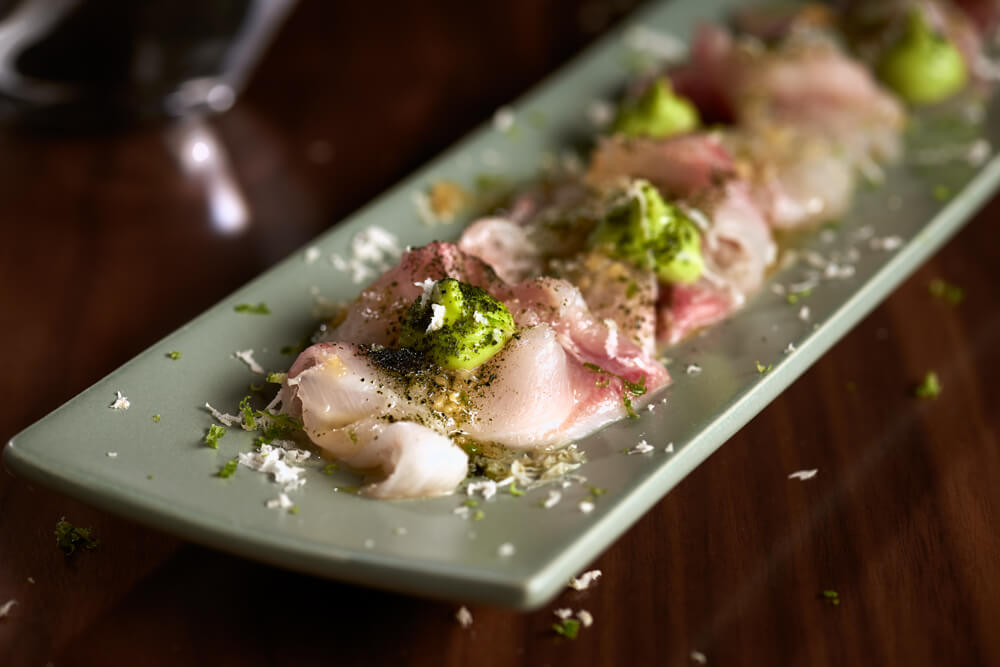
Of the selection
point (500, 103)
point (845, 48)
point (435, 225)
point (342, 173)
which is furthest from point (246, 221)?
point (845, 48)

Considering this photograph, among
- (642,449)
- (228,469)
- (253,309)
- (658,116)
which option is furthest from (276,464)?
(658,116)

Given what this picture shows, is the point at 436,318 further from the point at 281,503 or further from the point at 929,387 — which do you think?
the point at 929,387

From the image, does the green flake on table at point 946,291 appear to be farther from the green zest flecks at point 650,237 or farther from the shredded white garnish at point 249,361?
the shredded white garnish at point 249,361

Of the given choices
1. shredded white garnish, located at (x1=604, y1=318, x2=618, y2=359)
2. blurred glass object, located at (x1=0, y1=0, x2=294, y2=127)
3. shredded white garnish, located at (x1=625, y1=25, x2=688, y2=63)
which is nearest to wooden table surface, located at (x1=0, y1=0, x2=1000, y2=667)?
blurred glass object, located at (x1=0, y1=0, x2=294, y2=127)

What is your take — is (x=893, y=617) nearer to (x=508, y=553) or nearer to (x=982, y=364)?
(x=508, y=553)

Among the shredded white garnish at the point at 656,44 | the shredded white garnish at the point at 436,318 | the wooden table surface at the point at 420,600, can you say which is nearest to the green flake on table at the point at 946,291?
the wooden table surface at the point at 420,600

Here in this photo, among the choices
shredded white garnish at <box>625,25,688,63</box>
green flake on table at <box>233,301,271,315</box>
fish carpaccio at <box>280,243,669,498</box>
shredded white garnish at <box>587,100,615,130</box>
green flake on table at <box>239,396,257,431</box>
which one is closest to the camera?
fish carpaccio at <box>280,243,669,498</box>

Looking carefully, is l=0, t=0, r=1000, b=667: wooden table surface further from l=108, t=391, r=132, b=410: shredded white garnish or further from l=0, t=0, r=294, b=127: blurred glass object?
l=108, t=391, r=132, b=410: shredded white garnish
